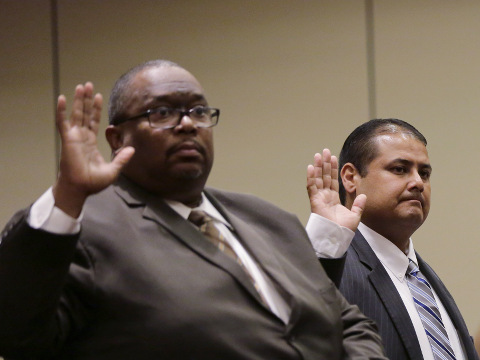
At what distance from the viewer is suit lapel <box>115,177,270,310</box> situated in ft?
5.29

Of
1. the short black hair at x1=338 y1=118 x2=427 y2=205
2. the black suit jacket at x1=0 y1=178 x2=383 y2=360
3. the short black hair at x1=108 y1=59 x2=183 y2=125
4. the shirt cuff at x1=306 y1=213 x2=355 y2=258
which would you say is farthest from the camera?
the short black hair at x1=338 y1=118 x2=427 y2=205

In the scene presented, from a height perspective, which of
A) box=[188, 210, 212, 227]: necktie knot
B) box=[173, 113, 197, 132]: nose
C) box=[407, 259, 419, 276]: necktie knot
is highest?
box=[173, 113, 197, 132]: nose

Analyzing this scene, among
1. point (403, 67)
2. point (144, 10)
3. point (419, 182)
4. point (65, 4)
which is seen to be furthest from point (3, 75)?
point (419, 182)

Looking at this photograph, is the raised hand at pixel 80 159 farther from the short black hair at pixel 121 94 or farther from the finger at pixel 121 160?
the short black hair at pixel 121 94

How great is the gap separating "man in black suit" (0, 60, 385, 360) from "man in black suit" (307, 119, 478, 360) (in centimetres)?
50

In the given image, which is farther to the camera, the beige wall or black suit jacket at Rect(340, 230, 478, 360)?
the beige wall

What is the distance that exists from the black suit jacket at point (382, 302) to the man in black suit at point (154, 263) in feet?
1.55

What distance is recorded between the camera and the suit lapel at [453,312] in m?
2.55

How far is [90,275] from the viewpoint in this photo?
1.53 m

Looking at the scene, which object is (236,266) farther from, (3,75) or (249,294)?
(3,75)

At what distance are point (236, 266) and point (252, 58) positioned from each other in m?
2.49

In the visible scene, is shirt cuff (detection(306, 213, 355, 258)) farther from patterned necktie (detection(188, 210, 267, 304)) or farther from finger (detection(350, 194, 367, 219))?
patterned necktie (detection(188, 210, 267, 304))

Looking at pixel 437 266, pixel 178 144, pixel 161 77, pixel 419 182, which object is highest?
pixel 161 77

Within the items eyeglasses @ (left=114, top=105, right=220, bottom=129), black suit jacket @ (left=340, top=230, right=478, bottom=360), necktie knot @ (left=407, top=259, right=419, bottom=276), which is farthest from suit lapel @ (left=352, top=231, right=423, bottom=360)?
eyeglasses @ (left=114, top=105, right=220, bottom=129)
